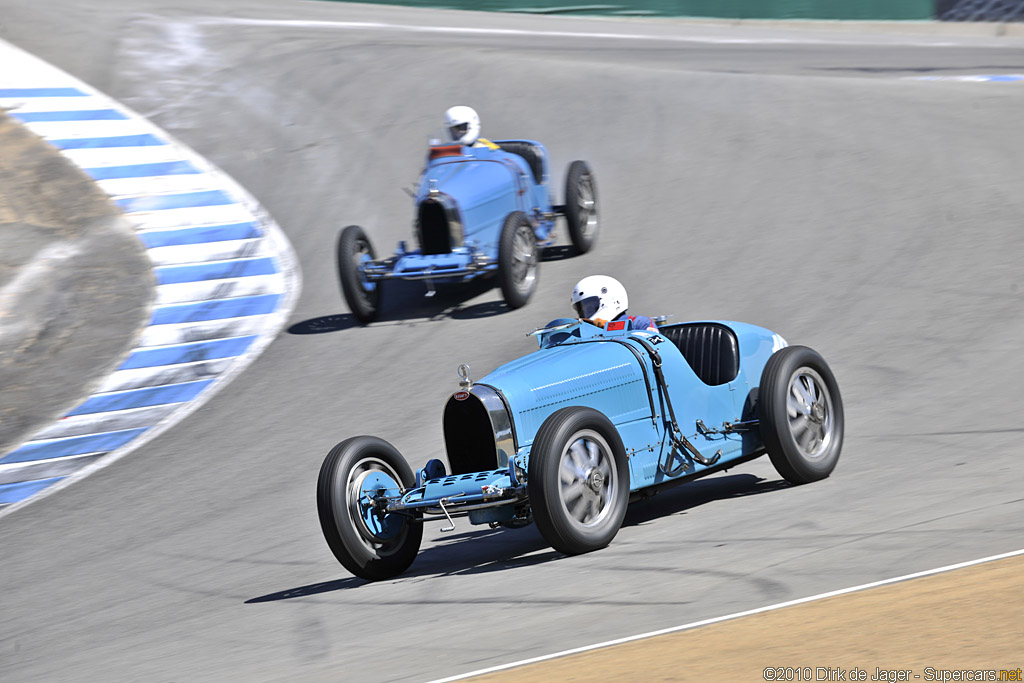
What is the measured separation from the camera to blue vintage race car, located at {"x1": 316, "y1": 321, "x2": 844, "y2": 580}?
6.91 m

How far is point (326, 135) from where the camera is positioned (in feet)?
68.4

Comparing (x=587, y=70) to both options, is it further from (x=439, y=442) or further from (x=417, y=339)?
(x=439, y=442)

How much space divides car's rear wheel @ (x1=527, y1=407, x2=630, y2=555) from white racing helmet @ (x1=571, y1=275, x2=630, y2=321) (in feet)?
4.03

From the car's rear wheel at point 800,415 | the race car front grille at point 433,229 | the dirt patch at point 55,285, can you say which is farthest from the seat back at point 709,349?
the dirt patch at point 55,285

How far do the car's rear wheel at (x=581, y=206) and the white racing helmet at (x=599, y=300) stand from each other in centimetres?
714

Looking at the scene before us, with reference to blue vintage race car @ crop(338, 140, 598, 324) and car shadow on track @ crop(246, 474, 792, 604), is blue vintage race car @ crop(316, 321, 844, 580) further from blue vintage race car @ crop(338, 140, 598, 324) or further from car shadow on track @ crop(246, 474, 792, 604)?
blue vintage race car @ crop(338, 140, 598, 324)

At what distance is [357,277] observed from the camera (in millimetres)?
13750

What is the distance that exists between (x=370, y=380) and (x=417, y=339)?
1.20m

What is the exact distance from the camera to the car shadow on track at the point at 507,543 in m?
7.32

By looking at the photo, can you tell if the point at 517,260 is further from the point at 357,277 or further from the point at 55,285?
the point at 55,285

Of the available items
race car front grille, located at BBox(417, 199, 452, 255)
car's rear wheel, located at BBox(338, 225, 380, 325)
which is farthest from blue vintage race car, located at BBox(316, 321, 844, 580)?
car's rear wheel, located at BBox(338, 225, 380, 325)

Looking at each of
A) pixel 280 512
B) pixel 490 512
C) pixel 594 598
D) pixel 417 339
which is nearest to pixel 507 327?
pixel 417 339

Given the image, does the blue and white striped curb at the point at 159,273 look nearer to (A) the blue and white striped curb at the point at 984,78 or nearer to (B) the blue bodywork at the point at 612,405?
(B) the blue bodywork at the point at 612,405

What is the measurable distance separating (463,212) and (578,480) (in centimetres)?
726
